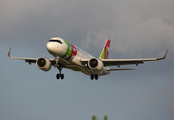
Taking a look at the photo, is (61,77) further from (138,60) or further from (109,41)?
(109,41)

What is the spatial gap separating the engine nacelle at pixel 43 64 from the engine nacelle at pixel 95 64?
5.36 meters

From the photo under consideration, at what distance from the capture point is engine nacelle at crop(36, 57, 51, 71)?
1677 inches

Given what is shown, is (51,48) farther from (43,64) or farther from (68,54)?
(43,64)

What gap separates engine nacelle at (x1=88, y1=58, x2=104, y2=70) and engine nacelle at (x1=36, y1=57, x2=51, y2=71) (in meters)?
5.36

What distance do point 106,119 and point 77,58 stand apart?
10925mm

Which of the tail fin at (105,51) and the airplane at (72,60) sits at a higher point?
the tail fin at (105,51)

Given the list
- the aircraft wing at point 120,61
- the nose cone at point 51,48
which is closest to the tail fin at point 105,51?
the aircraft wing at point 120,61

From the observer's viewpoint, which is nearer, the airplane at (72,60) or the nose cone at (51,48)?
the nose cone at (51,48)

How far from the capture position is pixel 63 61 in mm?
41531

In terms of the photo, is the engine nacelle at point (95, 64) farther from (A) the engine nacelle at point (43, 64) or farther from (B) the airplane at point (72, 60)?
(A) the engine nacelle at point (43, 64)

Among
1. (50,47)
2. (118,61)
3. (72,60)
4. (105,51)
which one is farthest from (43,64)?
(105,51)

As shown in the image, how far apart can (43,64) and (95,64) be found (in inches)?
267

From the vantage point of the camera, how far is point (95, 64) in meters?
42.6

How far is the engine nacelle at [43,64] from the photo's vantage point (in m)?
42.6
